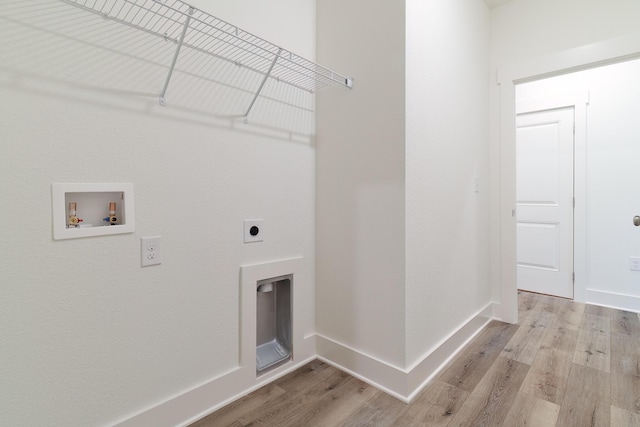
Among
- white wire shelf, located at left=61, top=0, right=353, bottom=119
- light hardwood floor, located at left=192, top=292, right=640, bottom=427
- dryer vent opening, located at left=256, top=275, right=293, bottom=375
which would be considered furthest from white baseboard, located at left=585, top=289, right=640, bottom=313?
white wire shelf, located at left=61, top=0, right=353, bottom=119

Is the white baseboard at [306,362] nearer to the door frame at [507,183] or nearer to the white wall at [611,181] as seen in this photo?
the door frame at [507,183]

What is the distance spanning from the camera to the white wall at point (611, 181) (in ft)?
9.11

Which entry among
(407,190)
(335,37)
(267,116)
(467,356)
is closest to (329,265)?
(407,190)

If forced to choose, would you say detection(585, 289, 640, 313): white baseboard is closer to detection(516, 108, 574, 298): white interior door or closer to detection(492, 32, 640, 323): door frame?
detection(516, 108, 574, 298): white interior door

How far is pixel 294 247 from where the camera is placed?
1.87 metres

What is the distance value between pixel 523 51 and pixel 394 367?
2599 millimetres

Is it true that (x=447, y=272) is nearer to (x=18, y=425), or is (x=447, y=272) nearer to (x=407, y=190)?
(x=407, y=190)

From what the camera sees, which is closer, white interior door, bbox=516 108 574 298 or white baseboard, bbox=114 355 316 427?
white baseboard, bbox=114 355 316 427

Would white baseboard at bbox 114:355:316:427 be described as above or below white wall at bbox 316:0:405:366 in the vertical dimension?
below

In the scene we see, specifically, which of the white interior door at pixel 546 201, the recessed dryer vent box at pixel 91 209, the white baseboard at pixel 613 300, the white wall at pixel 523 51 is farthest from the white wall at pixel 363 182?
the white baseboard at pixel 613 300

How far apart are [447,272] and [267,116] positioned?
1481mm

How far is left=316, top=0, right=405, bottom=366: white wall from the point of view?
5.26 ft

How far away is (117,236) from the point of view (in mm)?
1200

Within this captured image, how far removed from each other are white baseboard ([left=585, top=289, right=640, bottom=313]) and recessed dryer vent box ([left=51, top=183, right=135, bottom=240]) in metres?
3.96
